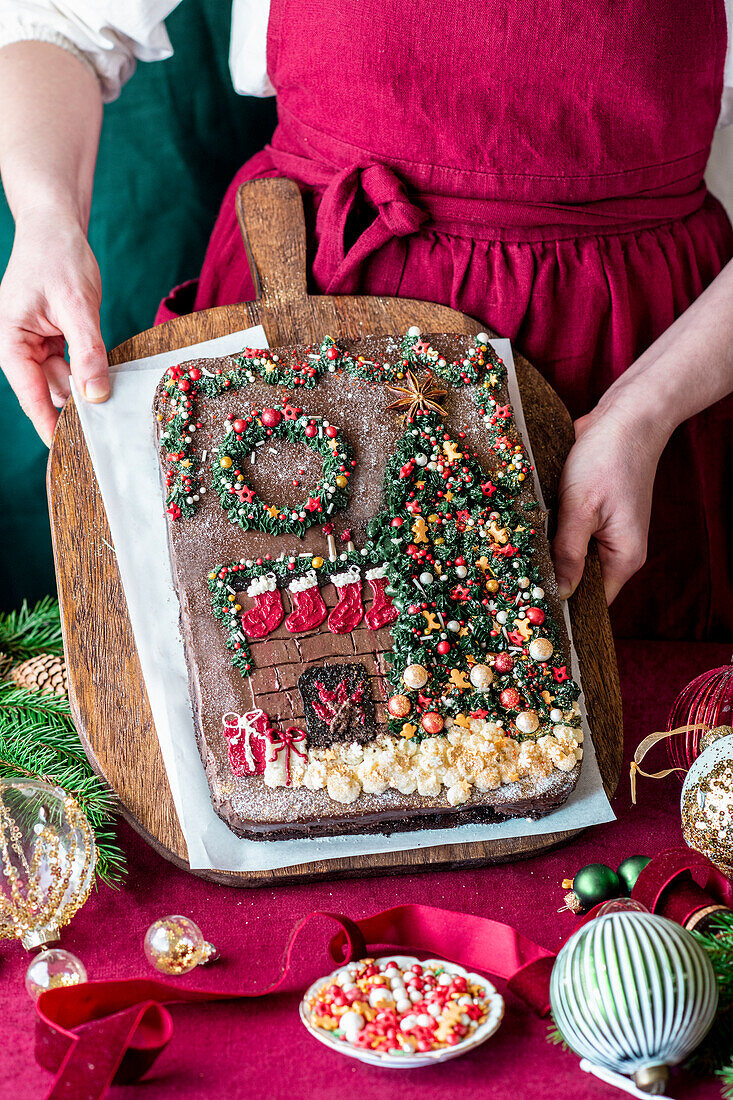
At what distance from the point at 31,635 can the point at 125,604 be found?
0.40 metres

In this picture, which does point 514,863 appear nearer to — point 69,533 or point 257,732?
point 257,732

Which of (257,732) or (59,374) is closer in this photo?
(257,732)

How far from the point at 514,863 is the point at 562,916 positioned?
0.25ft

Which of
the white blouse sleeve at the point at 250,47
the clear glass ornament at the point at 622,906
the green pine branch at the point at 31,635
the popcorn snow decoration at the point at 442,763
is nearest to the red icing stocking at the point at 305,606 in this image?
the popcorn snow decoration at the point at 442,763

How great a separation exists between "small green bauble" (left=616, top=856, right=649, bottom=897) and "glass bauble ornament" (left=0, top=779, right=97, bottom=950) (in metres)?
0.43

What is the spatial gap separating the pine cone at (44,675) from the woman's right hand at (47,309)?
28 centimetres

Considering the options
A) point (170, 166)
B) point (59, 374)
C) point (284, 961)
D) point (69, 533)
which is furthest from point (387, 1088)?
point (170, 166)

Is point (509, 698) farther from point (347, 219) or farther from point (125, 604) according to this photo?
point (347, 219)

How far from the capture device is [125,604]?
2.89 feet

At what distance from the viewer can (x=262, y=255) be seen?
1.06 m

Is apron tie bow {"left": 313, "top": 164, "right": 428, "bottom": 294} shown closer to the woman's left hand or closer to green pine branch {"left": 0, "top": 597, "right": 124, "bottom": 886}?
the woman's left hand

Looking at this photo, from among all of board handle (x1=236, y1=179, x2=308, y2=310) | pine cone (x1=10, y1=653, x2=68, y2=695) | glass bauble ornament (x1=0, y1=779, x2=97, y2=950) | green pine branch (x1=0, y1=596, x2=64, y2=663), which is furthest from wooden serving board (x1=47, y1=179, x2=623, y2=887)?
green pine branch (x1=0, y1=596, x2=64, y2=663)

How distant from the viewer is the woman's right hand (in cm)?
93

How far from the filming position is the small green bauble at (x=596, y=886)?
0.73m
